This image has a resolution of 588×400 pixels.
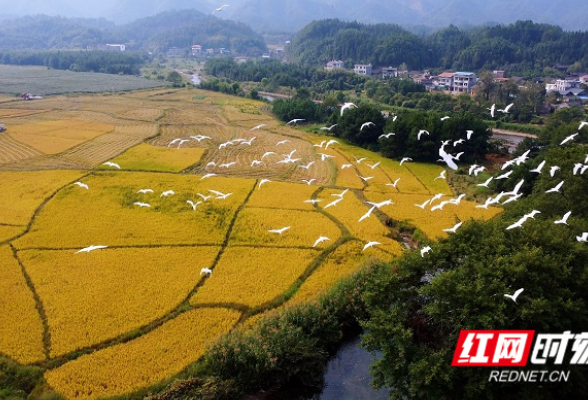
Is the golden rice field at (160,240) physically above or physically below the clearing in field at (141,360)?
above

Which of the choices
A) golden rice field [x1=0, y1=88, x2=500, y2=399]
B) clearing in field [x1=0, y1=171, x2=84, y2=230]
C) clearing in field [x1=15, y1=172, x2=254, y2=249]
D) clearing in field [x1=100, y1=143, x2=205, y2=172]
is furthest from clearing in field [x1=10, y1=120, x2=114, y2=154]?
clearing in field [x1=15, y1=172, x2=254, y2=249]

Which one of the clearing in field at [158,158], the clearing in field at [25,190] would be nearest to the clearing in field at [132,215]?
the clearing in field at [25,190]

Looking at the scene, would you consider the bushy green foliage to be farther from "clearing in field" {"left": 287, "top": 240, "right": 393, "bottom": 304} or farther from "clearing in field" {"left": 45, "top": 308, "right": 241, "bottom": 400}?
"clearing in field" {"left": 45, "top": 308, "right": 241, "bottom": 400}

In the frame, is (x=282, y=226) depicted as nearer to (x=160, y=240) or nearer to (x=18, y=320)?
A: (x=160, y=240)

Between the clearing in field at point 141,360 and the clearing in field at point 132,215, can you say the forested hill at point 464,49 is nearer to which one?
the clearing in field at point 132,215

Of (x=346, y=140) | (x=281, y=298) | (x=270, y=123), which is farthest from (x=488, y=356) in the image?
(x=270, y=123)

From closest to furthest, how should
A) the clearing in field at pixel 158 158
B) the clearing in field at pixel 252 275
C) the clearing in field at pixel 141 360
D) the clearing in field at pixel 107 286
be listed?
the clearing in field at pixel 141 360, the clearing in field at pixel 107 286, the clearing in field at pixel 252 275, the clearing in field at pixel 158 158

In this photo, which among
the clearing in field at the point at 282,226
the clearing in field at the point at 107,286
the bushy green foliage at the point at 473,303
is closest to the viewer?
the bushy green foliage at the point at 473,303
